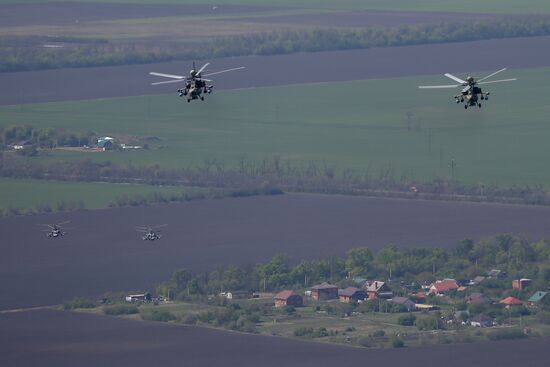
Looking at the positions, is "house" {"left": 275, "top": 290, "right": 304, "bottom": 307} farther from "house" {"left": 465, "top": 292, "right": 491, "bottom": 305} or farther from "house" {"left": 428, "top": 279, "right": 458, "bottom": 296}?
"house" {"left": 465, "top": 292, "right": 491, "bottom": 305}

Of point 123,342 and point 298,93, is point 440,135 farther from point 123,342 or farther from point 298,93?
point 123,342

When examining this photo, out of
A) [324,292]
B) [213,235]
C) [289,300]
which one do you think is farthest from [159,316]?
[213,235]

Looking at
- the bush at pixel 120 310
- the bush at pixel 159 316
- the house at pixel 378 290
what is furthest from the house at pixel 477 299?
the bush at pixel 120 310

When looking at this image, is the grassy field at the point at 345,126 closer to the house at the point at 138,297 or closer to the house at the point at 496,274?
the house at the point at 496,274

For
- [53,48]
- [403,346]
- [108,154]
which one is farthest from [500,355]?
[53,48]

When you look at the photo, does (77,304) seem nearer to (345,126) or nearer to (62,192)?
(62,192)
